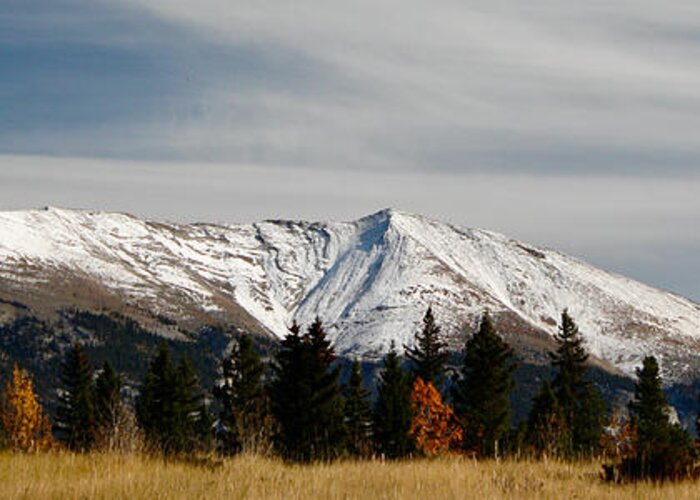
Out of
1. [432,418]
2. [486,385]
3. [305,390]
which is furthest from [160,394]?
[486,385]

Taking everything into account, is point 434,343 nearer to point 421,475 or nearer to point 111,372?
point 111,372

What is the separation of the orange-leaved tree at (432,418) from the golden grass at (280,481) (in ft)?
171

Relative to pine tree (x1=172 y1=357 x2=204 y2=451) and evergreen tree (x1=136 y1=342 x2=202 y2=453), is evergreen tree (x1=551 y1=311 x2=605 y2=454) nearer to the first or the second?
pine tree (x1=172 y1=357 x2=204 y2=451)

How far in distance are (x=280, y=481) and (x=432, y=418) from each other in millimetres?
61092

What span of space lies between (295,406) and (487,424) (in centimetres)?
1740

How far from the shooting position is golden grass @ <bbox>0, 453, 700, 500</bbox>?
10773 mm

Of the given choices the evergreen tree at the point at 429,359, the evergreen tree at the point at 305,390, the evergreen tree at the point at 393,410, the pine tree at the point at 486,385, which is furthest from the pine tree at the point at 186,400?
the evergreen tree at the point at 429,359

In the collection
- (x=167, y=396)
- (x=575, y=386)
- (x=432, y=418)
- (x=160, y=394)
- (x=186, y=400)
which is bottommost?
(x=432, y=418)

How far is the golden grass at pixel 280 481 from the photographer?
10773 mm

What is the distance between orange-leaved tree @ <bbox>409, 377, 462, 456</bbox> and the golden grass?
52.2m

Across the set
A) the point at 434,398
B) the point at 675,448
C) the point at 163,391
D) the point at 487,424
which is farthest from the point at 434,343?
the point at 675,448

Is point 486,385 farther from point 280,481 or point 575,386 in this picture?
point 280,481

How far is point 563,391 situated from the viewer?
75.4 m

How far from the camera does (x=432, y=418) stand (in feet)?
235
